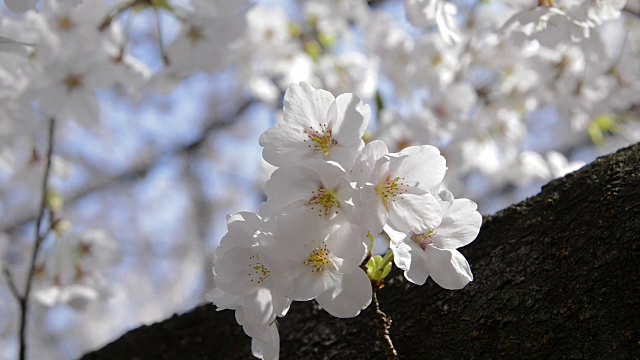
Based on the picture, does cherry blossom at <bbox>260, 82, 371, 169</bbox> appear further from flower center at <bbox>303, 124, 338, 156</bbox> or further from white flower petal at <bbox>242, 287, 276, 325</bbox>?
white flower petal at <bbox>242, 287, 276, 325</bbox>

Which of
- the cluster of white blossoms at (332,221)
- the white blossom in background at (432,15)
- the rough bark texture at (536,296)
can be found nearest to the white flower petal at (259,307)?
the cluster of white blossoms at (332,221)

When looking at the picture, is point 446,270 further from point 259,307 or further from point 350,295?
point 259,307

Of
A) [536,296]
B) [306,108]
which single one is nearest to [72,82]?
[306,108]

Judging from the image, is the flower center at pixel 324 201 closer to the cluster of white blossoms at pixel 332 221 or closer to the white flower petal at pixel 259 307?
the cluster of white blossoms at pixel 332 221

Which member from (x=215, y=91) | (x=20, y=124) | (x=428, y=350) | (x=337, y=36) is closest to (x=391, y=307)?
(x=428, y=350)

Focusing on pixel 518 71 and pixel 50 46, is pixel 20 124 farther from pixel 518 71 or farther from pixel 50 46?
pixel 518 71
